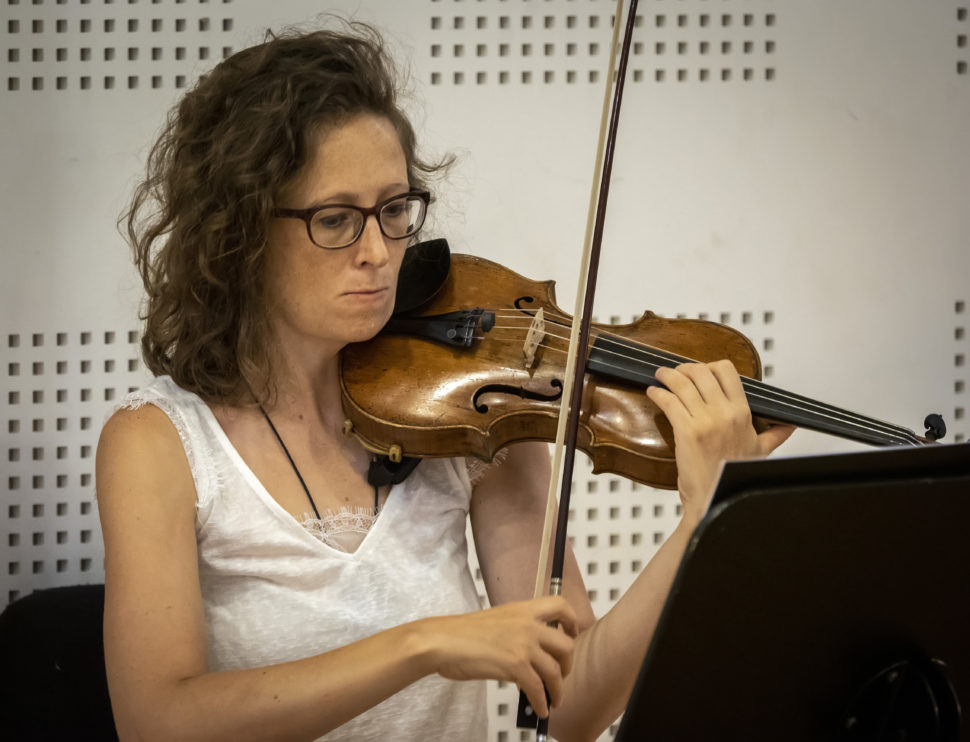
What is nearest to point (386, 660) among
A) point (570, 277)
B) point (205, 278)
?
point (205, 278)

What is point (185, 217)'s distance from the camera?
132cm

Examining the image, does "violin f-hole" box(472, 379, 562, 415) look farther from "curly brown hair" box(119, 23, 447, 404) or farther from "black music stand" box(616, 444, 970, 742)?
"black music stand" box(616, 444, 970, 742)

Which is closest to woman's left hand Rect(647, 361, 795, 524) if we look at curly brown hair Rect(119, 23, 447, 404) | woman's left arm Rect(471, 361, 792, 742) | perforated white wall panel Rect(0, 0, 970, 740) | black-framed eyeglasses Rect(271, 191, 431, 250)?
woman's left arm Rect(471, 361, 792, 742)

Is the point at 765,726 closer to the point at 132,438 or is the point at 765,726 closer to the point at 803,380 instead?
the point at 132,438

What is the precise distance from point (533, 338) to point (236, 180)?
435 mm

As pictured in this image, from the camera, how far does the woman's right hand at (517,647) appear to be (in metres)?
0.88

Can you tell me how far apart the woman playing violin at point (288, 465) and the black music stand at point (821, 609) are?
357 millimetres

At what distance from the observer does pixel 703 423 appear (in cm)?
117

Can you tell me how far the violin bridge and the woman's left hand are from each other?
0.18 metres

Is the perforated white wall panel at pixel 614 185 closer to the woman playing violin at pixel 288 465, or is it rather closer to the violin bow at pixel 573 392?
the woman playing violin at pixel 288 465

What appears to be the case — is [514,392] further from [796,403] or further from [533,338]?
[796,403]

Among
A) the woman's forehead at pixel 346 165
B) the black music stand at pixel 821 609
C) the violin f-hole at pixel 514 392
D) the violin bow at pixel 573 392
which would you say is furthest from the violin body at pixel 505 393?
the black music stand at pixel 821 609

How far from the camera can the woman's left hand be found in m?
1.16

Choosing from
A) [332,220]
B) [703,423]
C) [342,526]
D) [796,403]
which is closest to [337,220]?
[332,220]
